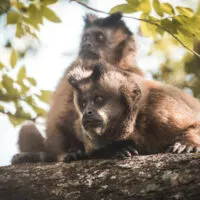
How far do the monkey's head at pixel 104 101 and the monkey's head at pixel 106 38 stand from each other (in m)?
2.28

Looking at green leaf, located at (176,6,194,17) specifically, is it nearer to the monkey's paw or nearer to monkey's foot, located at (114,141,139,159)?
monkey's foot, located at (114,141,139,159)

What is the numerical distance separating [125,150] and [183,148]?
2.63ft

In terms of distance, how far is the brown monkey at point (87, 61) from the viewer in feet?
23.5

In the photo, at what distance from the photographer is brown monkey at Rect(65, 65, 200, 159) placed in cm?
575

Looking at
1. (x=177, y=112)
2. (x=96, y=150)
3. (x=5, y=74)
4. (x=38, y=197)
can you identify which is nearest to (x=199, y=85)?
(x=177, y=112)

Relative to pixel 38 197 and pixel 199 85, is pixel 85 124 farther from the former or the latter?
pixel 199 85

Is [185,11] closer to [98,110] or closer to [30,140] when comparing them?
[98,110]

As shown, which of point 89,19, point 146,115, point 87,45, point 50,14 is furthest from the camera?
point 89,19

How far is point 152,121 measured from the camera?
5820 millimetres

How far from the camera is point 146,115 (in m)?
5.90

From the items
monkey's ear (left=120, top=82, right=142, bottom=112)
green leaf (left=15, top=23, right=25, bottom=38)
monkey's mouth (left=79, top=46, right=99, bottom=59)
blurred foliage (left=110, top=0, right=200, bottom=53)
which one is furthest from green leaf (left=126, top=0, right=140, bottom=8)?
monkey's mouth (left=79, top=46, right=99, bottom=59)

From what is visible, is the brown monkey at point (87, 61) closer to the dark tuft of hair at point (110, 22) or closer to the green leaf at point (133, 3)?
the dark tuft of hair at point (110, 22)

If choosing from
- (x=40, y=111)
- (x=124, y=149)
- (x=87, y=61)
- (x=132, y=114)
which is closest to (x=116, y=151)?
(x=124, y=149)

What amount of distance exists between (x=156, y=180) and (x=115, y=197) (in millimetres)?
453
